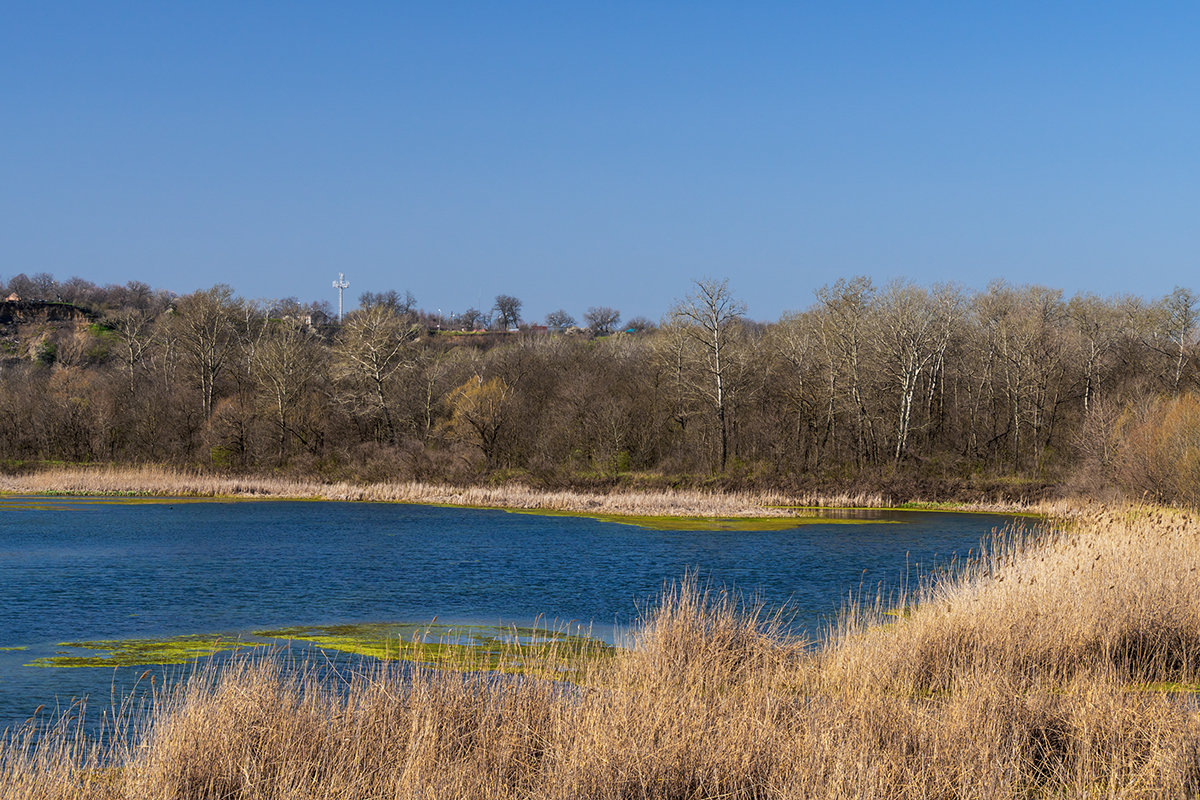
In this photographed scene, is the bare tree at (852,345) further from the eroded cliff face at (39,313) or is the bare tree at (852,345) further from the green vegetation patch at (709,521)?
the eroded cliff face at (39,313)

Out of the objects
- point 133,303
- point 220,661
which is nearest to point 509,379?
point 220,661

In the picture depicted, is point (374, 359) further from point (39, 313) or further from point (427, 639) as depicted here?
point (39, 313)

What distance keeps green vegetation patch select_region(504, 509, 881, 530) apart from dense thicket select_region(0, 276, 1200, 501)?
8532 millimetres

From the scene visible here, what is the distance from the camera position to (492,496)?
4988 centimetres

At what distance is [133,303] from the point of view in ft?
461

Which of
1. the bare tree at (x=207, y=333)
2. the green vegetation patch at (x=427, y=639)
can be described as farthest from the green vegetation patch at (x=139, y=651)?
the bare tree at (x=207, y=333)

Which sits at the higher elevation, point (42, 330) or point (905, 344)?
point (42, 330)

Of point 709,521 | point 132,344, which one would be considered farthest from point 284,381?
point 709,521

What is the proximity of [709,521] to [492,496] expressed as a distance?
12574mm

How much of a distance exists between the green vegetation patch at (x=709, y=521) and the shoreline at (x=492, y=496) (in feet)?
1.43

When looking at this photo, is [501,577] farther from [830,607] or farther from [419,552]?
[830,607]

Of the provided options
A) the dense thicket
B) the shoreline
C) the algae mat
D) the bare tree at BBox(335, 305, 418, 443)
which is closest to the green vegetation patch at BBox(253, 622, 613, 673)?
the algae mat

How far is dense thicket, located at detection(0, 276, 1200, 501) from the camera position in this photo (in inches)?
2215

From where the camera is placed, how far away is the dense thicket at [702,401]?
56.2 metres
